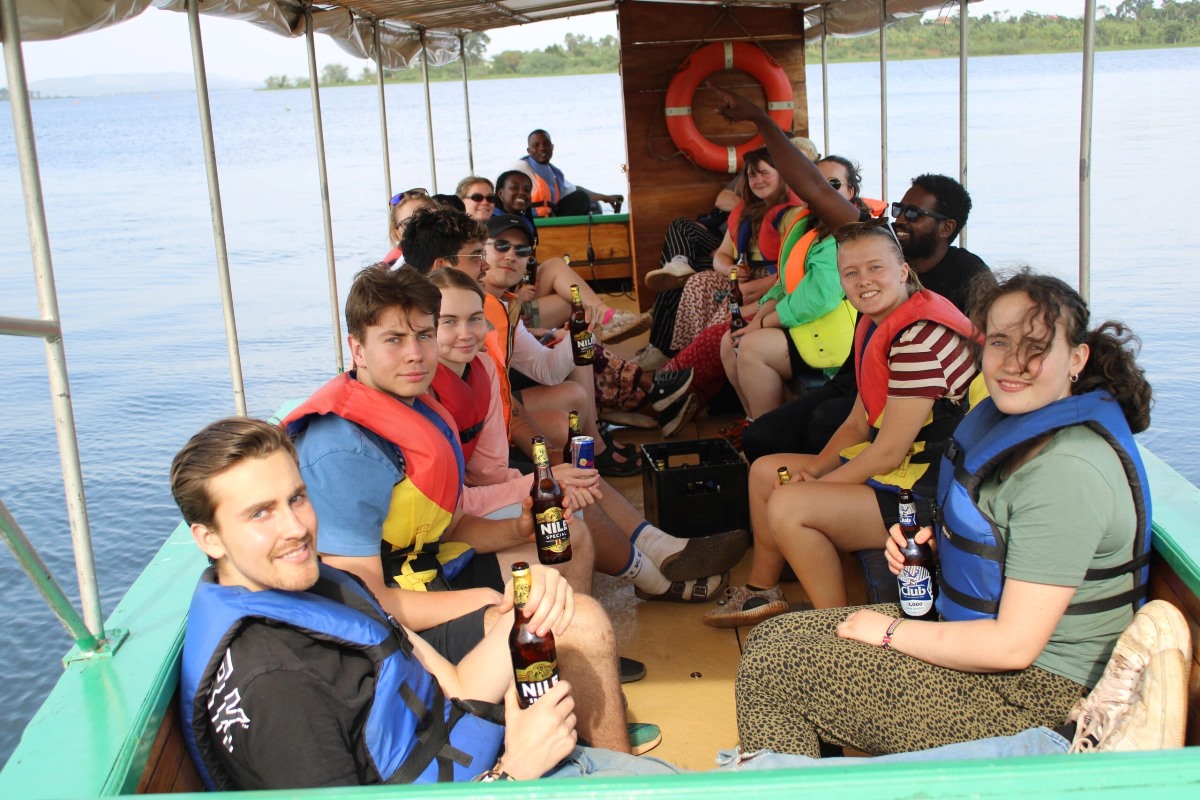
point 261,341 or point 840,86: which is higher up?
point 840,86

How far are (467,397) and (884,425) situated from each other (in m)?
1.18

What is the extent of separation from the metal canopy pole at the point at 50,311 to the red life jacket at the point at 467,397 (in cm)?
116

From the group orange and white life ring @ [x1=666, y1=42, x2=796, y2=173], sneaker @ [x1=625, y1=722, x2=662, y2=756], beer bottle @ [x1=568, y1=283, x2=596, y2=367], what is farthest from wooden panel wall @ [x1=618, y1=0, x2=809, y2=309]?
sneaker @ [x1=625, y1=722, x2=662, y2=756]

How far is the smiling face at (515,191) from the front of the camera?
7.49 metres

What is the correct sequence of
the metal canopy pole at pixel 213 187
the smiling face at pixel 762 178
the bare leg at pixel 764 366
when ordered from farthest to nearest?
1. the smiling face at pixel 762 178
2. the bare leg at pixel 764 366
3. the metal canopy pole at pixel 213 187

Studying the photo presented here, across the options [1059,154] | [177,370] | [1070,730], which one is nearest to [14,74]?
[1070,730]

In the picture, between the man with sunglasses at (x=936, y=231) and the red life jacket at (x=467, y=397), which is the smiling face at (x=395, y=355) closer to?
the red life jacket at (x=467, y=397)

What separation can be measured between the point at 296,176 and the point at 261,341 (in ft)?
62.6

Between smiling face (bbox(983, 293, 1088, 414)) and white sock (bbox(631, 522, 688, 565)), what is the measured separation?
5.11 ft

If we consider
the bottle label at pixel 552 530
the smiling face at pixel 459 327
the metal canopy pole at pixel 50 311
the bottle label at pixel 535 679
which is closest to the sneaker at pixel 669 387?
the smiling face at pixel 459 327

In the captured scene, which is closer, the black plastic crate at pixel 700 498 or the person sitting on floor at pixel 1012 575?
the person sitting on floor at pixel 1012 575

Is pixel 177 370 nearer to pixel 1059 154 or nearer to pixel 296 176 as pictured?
pixel 1059 154

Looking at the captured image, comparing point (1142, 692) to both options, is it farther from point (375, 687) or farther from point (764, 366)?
point (764, 366)

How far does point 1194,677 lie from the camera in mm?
2004
